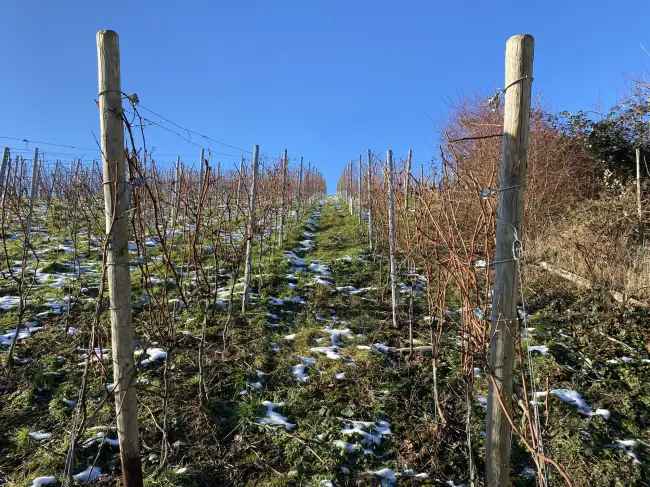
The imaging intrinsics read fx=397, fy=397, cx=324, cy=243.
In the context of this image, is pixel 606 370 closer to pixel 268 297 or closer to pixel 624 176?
pixel 268 297

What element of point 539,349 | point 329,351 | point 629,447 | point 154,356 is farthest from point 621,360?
point 154,356

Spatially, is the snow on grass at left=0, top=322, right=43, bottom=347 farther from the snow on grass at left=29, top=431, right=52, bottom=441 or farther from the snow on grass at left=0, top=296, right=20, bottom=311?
the snow on grass at left=29, top=431, right=52, bottom=441

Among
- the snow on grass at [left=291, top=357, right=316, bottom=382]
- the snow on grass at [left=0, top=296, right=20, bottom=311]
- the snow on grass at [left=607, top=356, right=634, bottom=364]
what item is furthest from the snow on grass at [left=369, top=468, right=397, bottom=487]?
the snow on grass at [left=0, top=296, right=20, bottom=311]

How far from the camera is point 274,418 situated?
3.54m

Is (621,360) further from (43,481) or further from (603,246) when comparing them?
(43,481)

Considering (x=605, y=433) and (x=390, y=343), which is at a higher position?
(x=390, y=343)

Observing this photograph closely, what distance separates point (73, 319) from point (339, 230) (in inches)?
318

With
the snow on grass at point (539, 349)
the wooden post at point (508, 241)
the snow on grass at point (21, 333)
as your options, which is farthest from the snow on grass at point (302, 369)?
the snow on grass at point (21, 333)

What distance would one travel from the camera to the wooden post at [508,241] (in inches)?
78.5

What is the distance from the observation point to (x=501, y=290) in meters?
2.08

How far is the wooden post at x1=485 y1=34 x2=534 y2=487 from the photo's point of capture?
1.99 m

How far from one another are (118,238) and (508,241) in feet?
7.16

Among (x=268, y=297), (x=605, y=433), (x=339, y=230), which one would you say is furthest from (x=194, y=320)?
(x=339, y=230)

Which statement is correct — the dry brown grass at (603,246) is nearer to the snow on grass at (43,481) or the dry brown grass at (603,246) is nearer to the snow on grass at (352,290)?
the snow on grass at (352,290)
